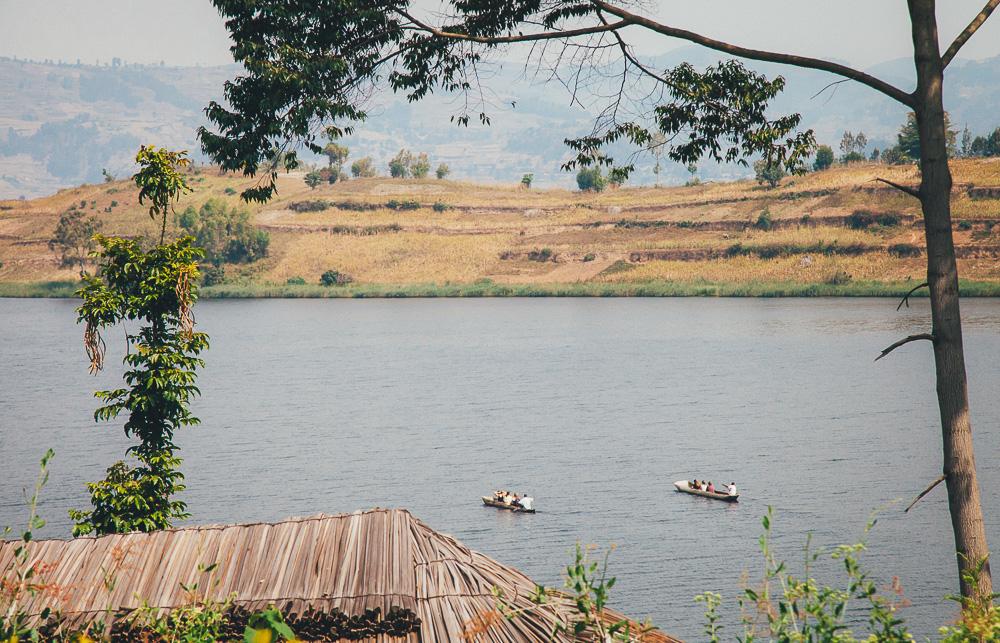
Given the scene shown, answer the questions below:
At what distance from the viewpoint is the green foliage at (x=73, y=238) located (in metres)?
158

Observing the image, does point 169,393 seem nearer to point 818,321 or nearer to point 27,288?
point 818,321

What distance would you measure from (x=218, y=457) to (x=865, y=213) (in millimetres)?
110121

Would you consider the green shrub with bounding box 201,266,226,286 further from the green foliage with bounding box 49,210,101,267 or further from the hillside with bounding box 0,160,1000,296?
the green foliage with bounding box 49,210,101,267

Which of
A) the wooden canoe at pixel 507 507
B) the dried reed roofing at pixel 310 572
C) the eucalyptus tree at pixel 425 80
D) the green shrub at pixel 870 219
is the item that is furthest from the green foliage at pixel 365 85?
the green shrub at pixel 870 219

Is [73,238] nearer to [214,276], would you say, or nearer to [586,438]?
[214,276]

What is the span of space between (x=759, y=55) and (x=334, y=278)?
14018 centimetres

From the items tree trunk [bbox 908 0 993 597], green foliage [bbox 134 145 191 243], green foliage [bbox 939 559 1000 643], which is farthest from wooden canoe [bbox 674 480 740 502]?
green foliage [bbox 939 559 1000 643]

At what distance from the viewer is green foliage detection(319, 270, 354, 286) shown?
150 m

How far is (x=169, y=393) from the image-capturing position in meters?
19.3

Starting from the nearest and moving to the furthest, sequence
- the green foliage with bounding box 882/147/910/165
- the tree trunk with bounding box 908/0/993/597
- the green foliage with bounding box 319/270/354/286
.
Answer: the tree trunk with bounding box 908/0/993/597
the green foliage with bounding box 882/147/910/165
the green foliage with bounding box 319/270/354/286

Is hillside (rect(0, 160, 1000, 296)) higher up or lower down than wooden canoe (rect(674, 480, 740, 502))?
higher up

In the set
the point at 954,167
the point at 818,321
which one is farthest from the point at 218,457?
the point at 954,167

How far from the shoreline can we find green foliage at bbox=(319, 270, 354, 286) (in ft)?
2.83

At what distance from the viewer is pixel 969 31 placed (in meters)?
12.0
